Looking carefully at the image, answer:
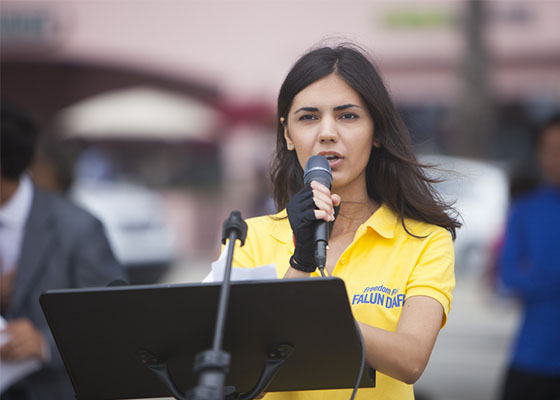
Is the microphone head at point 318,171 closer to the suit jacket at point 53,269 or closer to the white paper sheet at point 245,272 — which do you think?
the white paper sheet at point 245,272

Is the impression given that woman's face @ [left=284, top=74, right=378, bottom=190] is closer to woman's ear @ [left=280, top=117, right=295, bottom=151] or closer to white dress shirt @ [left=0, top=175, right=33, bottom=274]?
woman's ear @ [left=280, top=117, right=295, bottom=151]

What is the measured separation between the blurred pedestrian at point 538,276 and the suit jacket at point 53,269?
2121 mm

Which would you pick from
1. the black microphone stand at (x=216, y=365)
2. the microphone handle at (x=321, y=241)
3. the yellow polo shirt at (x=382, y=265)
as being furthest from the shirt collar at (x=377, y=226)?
the black microphone stand at (x=216, y=365)

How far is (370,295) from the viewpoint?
2.41 metres

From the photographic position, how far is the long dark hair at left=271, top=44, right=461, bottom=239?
2529mm

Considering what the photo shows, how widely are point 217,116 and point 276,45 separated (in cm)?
200

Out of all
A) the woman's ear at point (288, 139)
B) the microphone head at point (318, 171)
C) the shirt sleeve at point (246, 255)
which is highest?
the woman's ear at point (288, 139)

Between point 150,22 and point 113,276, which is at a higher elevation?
point 150,22

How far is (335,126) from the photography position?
248 cm

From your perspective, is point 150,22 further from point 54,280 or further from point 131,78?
point 54,280

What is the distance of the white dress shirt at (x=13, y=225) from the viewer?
3.62m

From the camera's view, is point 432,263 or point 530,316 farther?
point 530,316

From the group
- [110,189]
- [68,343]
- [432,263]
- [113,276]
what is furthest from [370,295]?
[110,189]

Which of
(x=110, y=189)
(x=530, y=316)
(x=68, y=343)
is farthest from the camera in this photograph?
(x=110, y=189)
